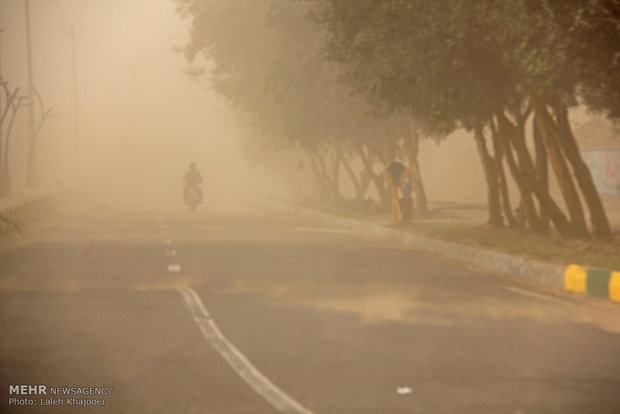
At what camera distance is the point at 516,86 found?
23141 millimetres

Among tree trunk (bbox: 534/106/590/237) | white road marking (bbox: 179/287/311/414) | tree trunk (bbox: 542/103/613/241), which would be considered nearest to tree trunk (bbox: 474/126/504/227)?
tree trunk (bbox: 534/106/590/237)

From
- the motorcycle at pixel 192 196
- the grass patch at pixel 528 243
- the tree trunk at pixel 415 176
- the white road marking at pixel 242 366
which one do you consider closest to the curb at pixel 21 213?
the motorcycle at pixel 192 196

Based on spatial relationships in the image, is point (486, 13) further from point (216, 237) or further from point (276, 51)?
point (276, 51)

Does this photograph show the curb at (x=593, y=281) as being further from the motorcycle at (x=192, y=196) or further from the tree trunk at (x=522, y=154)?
the motorcycle at (x=192, y=196)

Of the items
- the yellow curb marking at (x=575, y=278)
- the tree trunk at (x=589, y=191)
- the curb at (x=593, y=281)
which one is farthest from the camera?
the tree trunk at (x=589, y=191)

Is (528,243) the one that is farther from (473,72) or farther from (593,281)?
(593,281)

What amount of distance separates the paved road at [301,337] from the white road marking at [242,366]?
0.02m

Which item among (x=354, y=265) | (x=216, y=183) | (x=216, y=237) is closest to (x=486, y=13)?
(x=354, y=265)

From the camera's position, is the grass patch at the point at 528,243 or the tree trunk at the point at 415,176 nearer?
the grass patch at the point at 528,243

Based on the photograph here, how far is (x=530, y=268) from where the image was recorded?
19.1 meters

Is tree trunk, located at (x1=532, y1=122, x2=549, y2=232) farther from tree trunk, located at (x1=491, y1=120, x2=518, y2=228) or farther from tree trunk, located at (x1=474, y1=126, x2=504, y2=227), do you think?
tree trunk, located at (x1=474, y1=126, x2=504, y2=227)

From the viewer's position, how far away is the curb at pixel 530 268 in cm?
1598

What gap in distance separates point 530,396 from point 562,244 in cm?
1441

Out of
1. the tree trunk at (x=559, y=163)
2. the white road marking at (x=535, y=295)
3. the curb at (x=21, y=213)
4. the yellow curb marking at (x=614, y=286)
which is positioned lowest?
the white road marking at (x=535, y=295)
